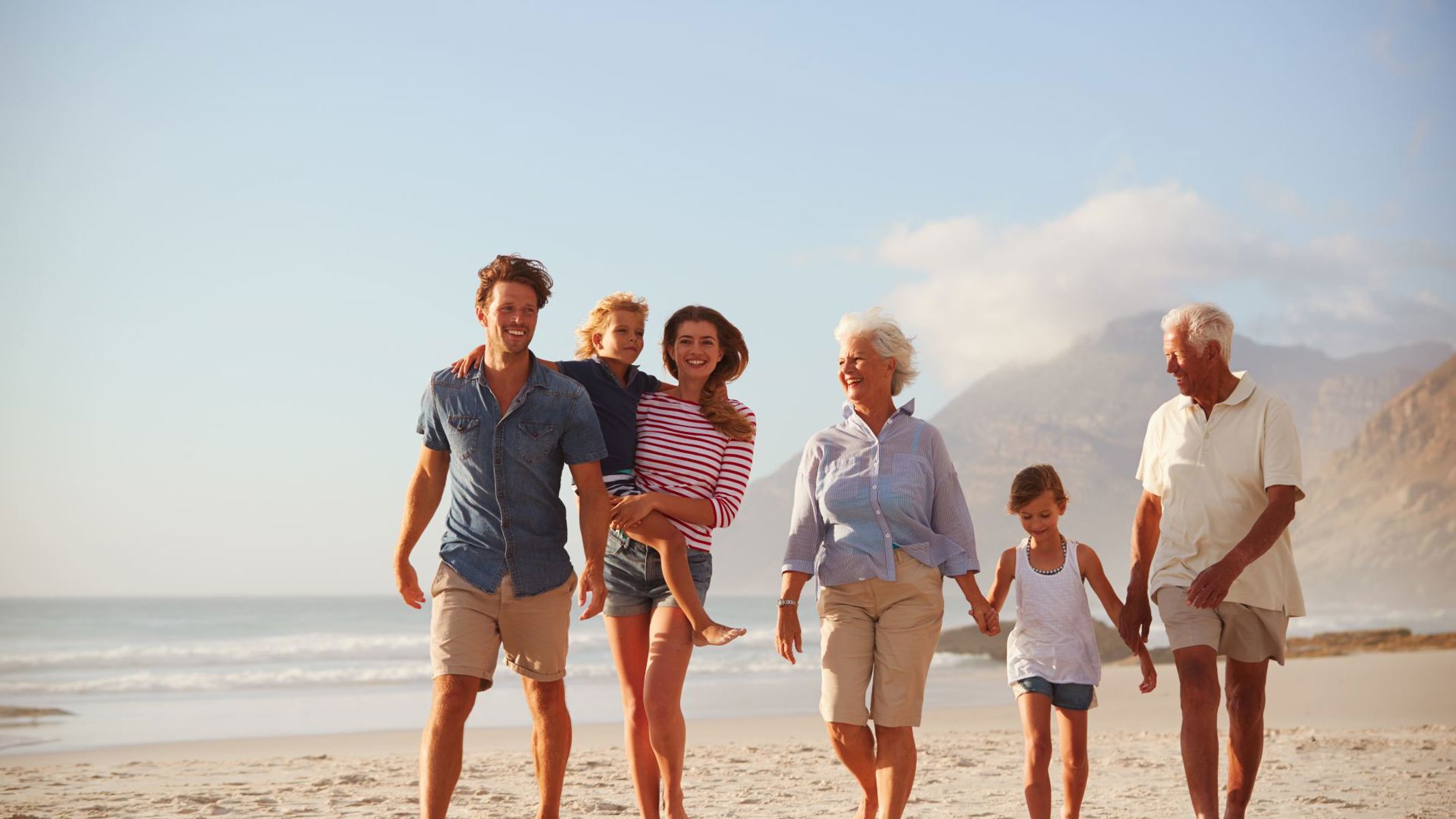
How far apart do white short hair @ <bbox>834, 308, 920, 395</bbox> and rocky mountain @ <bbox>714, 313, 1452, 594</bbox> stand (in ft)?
191

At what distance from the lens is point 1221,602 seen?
4379mm

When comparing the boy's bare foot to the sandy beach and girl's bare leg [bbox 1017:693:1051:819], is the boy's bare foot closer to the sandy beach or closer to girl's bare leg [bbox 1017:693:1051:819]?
girl's bare leg [bbox 1017:693:1051:819]

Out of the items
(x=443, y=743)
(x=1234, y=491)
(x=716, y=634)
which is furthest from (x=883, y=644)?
(x=443, y=743)

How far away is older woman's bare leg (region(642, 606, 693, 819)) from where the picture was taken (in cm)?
439

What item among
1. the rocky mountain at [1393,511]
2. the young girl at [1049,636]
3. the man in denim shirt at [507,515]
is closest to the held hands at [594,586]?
the man in denim shirt at [507,515]

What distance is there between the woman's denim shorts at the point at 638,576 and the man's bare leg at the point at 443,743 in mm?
696

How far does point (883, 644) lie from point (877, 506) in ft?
1.53

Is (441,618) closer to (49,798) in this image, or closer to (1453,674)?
(49,798)

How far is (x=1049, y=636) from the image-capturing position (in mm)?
4594

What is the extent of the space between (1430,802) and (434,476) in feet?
15.6

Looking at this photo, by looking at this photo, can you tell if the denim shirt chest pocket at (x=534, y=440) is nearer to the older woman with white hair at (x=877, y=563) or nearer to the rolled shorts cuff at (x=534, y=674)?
the rolled shorts cuff at (x=534, y=674)

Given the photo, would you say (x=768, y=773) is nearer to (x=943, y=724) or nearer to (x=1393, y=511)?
(x=943, y=724)

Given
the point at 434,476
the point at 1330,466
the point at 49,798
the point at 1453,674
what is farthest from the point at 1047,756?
the point at 1330,466

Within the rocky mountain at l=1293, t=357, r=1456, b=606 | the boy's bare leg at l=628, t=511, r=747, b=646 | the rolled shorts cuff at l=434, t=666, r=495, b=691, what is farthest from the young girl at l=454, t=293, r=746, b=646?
the rocky mountain at l=1293, t=357, r=1456, b=606
